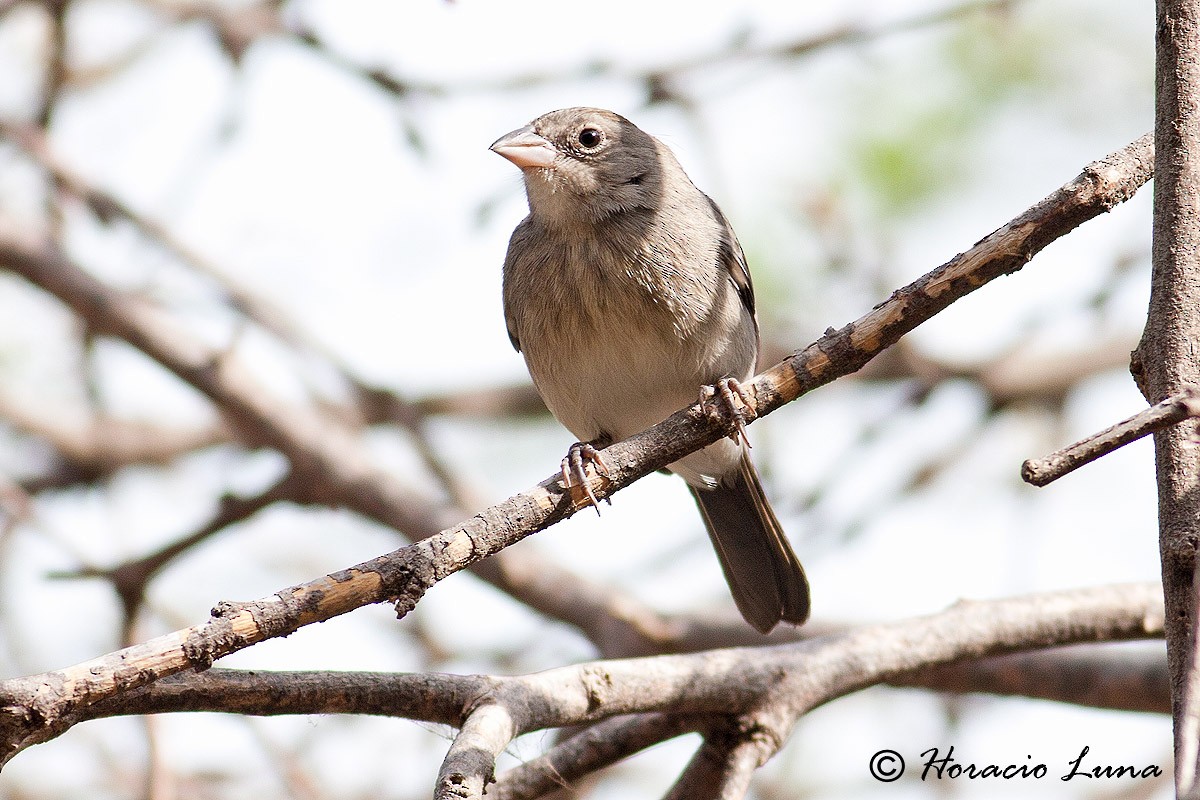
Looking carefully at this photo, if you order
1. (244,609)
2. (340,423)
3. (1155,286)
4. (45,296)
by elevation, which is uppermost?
(45,296)

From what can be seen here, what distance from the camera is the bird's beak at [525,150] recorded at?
432 centimetres

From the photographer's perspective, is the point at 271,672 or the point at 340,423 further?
the point at 340,423

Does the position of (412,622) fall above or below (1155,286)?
above

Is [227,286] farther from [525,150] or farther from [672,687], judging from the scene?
[672,687]

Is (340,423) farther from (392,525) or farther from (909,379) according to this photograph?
(909,379)

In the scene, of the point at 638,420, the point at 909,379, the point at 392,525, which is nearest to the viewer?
the point at 638,420

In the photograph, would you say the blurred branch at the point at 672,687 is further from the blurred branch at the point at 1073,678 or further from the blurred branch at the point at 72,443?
the blurred branch at the point at 72,443

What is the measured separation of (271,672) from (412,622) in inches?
134

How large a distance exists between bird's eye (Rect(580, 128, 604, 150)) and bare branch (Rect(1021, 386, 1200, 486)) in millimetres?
2948

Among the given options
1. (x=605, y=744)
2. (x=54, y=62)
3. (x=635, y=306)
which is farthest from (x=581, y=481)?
(x=54, y=62)

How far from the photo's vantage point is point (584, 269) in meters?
3.97

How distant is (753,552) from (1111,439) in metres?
2.80

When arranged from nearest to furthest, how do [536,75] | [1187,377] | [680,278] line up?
[1187,377] < [680,278] < [536,75]

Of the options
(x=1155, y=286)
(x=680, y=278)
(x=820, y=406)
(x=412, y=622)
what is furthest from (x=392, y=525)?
(x=1155, y=286)
